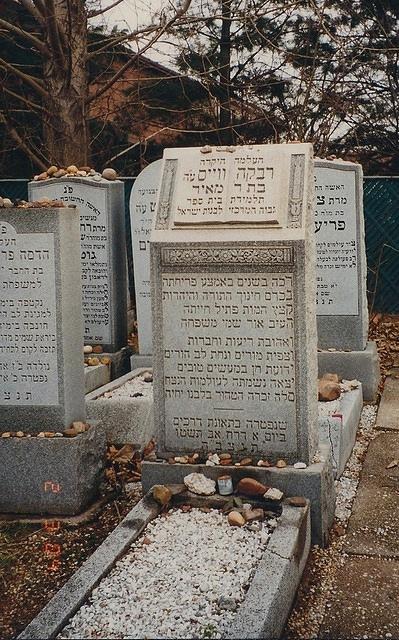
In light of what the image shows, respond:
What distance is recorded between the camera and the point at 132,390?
21.6 ft

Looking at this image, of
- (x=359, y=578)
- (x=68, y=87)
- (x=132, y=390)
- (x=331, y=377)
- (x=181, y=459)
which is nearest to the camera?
(x=359, y=578)

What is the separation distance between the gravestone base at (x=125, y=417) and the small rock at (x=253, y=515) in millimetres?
1918

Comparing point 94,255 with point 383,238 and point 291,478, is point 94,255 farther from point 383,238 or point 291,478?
point 383,238

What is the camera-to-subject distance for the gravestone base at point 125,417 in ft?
19.7

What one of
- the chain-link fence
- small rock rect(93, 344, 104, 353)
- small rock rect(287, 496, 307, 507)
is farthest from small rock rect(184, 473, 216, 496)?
the chain-link fence

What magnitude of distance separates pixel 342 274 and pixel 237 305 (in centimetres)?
318

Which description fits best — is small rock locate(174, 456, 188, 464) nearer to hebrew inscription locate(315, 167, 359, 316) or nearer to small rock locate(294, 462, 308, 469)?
small rock locate(294, 462, 308, 469)

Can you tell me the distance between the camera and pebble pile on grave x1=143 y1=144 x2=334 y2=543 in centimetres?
438

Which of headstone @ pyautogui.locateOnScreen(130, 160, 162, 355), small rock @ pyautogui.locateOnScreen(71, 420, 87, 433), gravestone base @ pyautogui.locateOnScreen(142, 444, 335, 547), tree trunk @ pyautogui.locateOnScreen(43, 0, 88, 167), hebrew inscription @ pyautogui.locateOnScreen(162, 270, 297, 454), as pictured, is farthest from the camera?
tree trunk @ pyautogui.locateOnScreen(43, 0, 88, 167)

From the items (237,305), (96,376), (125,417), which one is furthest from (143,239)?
(237,305)

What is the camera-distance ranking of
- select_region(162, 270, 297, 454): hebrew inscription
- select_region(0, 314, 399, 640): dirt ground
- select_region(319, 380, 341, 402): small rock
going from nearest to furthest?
select_region(0, 314, 399, 640): dirt ground
select_region(162, 270, 297, 454): hebrew inscription
select_region(319, 380, 341, 402): small rock

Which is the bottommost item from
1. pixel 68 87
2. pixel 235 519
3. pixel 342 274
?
pixel 235 519

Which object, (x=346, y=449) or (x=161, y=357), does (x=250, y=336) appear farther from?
(x=346, y=449)

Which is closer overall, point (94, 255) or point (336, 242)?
point (336, 242)
